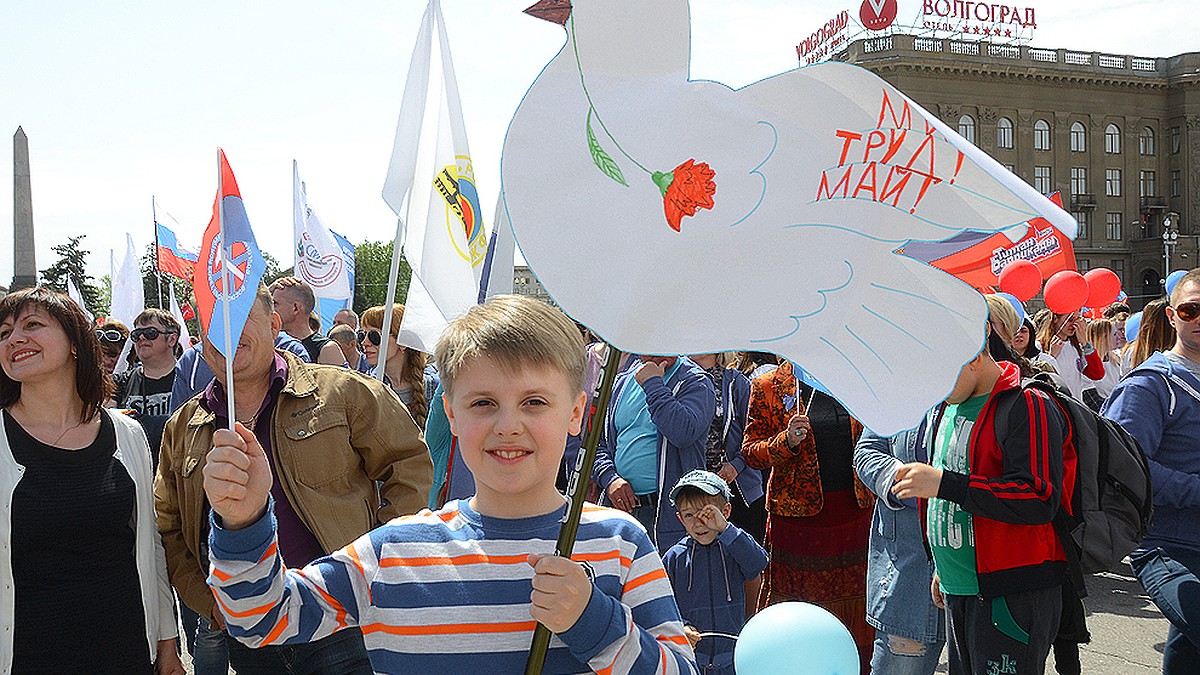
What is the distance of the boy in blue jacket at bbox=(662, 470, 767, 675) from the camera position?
4586 millimetres

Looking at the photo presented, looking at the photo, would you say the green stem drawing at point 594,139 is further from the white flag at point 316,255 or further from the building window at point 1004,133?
the building window at point 1004,133

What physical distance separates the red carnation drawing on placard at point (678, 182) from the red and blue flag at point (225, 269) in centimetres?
82

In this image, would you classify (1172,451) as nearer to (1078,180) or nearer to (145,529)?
(145,529)

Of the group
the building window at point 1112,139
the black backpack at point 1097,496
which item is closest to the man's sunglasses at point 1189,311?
the black backpack at point 1097,496

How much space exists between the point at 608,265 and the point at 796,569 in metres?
3.59

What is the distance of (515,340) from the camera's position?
187cm

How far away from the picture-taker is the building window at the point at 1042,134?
191 ft

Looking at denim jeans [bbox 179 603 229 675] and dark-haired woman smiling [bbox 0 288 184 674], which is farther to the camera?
denim jeans [bbox 179 603 229 675]

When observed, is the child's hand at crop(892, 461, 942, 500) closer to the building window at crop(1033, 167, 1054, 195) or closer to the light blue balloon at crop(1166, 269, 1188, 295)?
the light blue balloon at crop(1166, 269, 1188, 295)

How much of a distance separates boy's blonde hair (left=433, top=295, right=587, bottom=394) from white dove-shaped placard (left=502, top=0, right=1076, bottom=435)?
0.29 m

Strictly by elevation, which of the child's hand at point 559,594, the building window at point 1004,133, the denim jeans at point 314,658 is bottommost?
the denim jeans at point 314,658

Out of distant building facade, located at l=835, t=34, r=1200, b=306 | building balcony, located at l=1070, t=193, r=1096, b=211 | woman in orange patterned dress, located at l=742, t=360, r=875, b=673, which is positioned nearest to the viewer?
woman in orange patterned dress, located at l=742, t=360, r=875, b=673

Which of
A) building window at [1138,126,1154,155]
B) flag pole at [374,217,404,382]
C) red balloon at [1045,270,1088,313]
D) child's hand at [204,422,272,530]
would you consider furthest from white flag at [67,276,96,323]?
building window at [1138,126,1154,155]

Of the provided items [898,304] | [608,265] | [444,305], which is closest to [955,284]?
[898,304]
